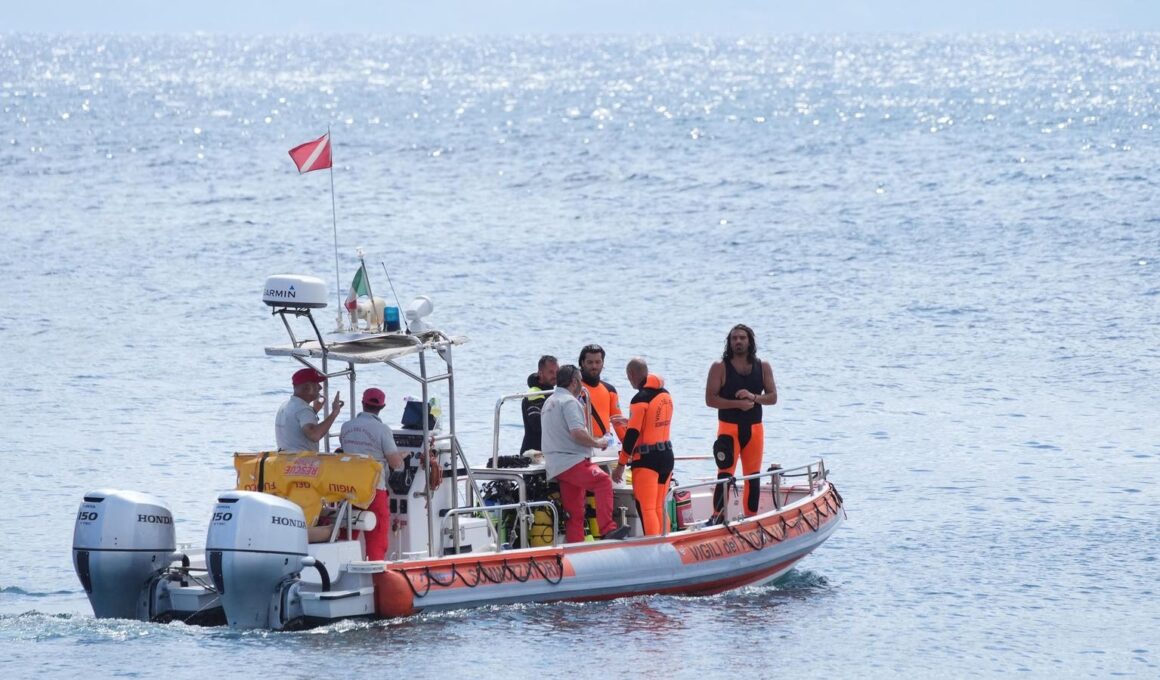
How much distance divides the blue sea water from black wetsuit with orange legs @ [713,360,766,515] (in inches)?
40.4

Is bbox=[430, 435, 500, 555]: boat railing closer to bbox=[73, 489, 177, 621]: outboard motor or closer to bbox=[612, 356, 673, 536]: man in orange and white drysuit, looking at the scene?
bbox=[612, 356, 673, 536]: man in orange and white drysuit

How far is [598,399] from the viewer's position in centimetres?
1443

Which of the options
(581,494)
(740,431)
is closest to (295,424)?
(581,494)

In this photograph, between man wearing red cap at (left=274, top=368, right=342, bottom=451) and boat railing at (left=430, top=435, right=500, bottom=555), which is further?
boat railing at (left=430, top=435, right=500, bottom=555)

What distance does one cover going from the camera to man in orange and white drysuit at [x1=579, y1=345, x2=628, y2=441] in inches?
547

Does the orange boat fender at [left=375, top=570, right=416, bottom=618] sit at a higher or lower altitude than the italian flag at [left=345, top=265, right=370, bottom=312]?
lower

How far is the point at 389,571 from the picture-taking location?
12789mm

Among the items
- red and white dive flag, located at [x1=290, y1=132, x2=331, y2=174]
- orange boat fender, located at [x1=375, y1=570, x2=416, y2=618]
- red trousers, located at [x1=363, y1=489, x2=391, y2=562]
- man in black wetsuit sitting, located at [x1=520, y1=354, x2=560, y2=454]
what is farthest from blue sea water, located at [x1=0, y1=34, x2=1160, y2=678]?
red and white dive flag, located at [x1=290, y1=132, x2=331, y2=174]

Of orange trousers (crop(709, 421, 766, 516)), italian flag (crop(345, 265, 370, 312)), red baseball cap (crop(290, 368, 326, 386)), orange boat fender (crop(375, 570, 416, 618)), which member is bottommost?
orange boat fender (crop(375, 570, 416, 618))

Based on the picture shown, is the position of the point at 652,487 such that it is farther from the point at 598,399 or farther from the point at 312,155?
the point at 312,155

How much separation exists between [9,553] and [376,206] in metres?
27.5

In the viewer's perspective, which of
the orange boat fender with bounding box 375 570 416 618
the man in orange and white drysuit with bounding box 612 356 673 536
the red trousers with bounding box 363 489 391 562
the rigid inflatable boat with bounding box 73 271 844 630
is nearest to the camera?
the rigid inflatable boat with bounding box 73 271 844 630

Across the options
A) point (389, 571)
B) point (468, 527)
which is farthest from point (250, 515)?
point (468, 527)

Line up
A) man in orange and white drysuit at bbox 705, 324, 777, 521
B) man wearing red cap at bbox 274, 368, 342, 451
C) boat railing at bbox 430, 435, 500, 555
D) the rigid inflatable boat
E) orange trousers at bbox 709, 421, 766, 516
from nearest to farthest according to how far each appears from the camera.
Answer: the rigid inflatable boat → man wearing red cap at bbox 274, 368, 342, 451 → boat railing at bbox 430, 435, 500, 555 → man in orange and white drysuit at bbox 705, 324, 777, 521 → orange trousers at bbox 709, 421, 766, 516
